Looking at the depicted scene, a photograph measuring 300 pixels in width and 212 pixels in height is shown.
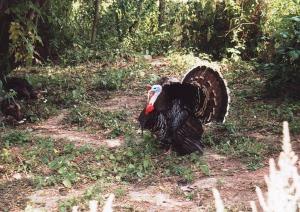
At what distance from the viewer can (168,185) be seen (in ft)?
18.0

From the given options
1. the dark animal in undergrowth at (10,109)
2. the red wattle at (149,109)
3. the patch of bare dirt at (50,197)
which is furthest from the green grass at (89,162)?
the dark animal in undergrowth at (10,109)

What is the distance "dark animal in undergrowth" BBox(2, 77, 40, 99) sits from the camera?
27.7ft

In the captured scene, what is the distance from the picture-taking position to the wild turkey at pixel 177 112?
20.6 feet

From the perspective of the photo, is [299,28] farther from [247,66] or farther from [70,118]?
[70,118]

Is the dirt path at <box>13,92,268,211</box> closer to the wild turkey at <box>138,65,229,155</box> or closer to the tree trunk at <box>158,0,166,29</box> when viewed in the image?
the wild turkey at <box>138,65,229,155</box>

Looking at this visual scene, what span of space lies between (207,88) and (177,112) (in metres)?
0.66

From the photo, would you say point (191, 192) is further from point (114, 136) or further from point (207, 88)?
point (114, 136)

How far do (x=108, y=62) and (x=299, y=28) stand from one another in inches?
176

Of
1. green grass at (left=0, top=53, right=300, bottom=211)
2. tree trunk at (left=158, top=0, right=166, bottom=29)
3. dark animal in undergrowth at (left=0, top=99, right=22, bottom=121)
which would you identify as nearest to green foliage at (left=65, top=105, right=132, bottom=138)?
green grass at (left=0, top=53, right=300, bottom=211)

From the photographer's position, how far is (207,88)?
669 centimetres

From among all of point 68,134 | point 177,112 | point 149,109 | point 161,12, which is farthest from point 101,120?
point 161,12

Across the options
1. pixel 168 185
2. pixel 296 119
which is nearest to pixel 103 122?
pixel 168 185

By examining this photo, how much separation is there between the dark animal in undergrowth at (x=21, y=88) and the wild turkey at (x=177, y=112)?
2882mm

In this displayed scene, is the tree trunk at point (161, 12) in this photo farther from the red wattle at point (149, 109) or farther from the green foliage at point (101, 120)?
the red wattle at point (149, 109)
